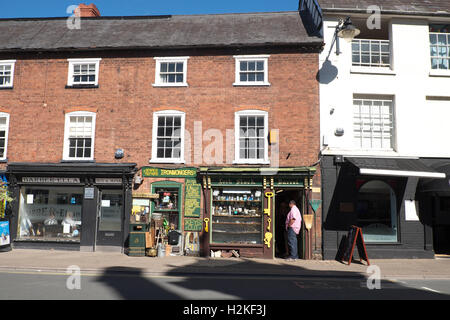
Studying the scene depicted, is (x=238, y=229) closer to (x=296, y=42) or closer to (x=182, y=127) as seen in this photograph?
(x=182, y=127)

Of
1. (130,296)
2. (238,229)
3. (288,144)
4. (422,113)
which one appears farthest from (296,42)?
(130,296)

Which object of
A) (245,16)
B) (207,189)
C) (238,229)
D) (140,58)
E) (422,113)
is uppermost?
(245,16)

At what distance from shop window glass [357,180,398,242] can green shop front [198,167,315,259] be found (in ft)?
6.76

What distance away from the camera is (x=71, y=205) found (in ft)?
45.3

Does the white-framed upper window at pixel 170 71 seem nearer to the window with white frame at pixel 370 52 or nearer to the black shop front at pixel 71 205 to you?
the black shop front at pixel 71 205

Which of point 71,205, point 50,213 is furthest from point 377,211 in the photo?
point 50,213

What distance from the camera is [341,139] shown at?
13.0m

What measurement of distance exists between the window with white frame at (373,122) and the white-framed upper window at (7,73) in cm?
1370

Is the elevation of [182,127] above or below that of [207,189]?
above

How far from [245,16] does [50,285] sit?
13.8 meters

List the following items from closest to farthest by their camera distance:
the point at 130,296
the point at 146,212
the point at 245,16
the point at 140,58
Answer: the point at 130,296 < the point at 146,212 < the point at 140,58 < the point at 245,16

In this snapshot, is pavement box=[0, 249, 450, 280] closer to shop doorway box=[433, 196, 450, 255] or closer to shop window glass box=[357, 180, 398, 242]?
shop window glass box=[357, 180, 398, 242]

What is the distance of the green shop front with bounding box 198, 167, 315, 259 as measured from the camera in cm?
1254

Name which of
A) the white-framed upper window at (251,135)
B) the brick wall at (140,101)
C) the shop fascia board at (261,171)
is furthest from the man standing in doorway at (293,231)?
the white-framed upper window at (251,135)
